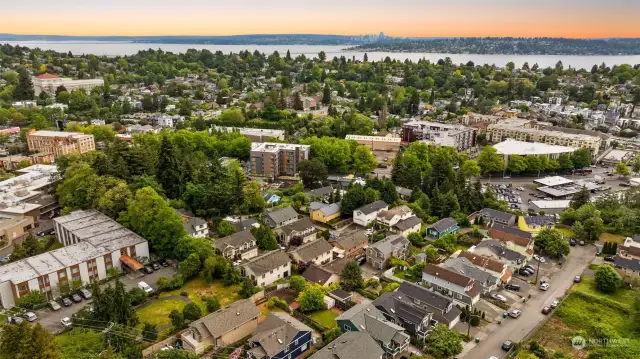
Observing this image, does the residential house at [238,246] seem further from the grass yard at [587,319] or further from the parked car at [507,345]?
the grass yard at [587,319]

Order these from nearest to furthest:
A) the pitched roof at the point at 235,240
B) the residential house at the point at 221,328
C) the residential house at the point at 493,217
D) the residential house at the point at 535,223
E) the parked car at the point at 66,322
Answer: the residential house at the point at 221,328 → the parked car at the point at 66,322 → the pitched roof at the point at 235,240 → the residential house at the point at 535,223 → the residential house at the point at 493,217

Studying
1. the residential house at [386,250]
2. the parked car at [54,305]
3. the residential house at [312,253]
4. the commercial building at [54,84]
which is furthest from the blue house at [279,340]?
the commercial building at [54,84]

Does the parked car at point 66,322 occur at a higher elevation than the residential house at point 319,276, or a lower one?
lower

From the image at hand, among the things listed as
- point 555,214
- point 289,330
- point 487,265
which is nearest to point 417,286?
point 487,265

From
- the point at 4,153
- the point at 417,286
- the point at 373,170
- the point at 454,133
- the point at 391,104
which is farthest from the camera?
the point at 391,104

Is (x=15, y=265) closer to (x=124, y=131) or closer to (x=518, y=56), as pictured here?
(x=124, y=131)

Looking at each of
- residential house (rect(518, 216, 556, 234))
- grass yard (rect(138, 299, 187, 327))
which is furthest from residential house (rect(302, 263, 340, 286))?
residential house (rect(518, 216, 556, 234))

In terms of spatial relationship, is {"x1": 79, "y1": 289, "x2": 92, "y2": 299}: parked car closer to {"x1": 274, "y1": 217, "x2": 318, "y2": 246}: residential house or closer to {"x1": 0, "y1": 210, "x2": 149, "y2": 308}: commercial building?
{"x1": 0, "y1": 210, "x2": 149, "y2": 308}: commercial building
